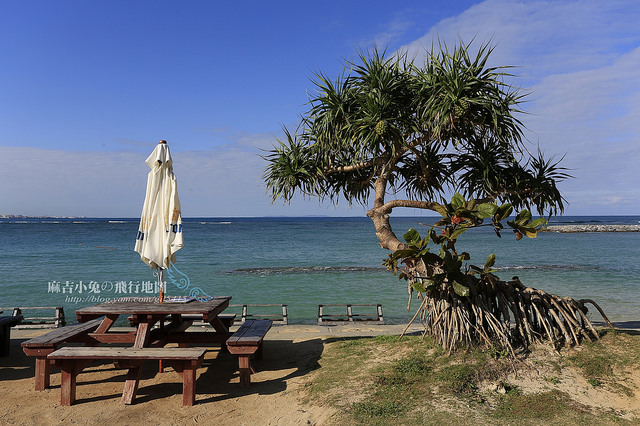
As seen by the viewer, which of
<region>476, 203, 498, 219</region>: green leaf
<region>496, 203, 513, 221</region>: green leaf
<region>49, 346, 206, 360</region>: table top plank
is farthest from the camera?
<region>496, 203, 513, 221</region>: green leaf

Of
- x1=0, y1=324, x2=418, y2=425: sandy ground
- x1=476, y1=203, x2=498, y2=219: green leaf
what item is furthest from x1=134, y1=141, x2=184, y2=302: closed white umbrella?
x1=476, y1=203, x2=498, y2=219: green leaf

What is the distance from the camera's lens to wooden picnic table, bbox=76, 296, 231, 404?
5551 millimetres

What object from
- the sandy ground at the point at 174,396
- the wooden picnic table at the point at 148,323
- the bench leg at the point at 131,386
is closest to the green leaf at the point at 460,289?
the sandy ground at the point at 174,396

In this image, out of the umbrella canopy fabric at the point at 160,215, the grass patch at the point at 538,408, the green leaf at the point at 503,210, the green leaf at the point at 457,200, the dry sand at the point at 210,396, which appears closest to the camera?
the grass patch at the point at 538,408

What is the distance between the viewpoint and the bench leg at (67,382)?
5.09 m

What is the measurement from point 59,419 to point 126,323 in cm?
893

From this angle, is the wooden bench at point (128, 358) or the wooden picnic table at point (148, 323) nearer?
the wooden bench at point (128, 358)

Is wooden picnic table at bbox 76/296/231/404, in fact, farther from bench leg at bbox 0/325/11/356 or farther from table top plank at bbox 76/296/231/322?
bench leg at bbox 0/325/11/356

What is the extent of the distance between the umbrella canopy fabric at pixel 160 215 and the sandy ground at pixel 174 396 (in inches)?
67.6

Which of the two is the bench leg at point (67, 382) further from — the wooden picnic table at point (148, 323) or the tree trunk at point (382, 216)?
the tree trunk at point (382, 216)

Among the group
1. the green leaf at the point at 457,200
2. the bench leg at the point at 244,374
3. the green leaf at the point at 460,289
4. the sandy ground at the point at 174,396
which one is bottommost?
the sandy ground at the point at 174,396

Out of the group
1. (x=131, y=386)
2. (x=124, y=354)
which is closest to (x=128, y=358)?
(x=124, y=354)

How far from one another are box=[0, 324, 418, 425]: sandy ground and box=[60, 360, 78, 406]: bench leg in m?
0.08

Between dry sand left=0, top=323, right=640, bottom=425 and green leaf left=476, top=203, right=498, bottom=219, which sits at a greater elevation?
green leaf left=476, top=203, right=498, bottom=219
